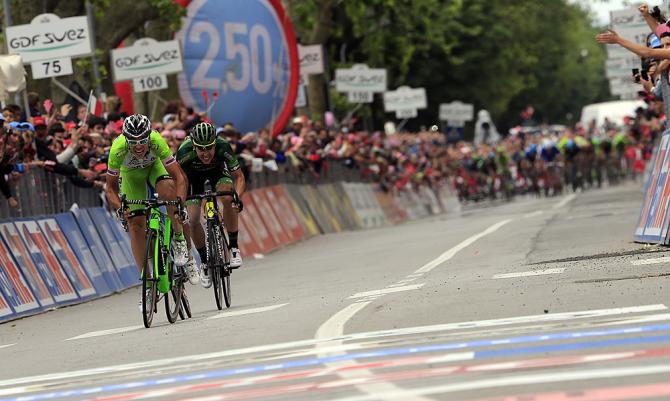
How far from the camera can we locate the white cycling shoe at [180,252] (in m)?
15.5

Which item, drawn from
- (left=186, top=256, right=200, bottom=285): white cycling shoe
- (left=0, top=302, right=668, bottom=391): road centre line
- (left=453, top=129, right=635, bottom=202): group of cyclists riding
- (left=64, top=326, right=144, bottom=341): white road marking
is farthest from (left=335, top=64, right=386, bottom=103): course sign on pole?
(left=0, top=302, right=668, bottom=391): road centre line

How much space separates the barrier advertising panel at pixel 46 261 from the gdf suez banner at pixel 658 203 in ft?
22.0

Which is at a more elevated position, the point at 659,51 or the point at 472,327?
the point at 659,51

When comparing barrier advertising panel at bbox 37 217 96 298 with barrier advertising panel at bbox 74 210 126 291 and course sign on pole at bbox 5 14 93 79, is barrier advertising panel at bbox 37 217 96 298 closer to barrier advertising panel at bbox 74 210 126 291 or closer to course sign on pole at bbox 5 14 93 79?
barrier advertising panel at bbox 74 210 126 291

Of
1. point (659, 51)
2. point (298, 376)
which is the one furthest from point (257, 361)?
point (659, 51)

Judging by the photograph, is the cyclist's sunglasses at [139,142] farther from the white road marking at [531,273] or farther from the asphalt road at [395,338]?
the white road marking at [531,273]

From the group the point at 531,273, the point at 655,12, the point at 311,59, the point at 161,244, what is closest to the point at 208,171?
the point at 161,244

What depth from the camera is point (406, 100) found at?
55.9m

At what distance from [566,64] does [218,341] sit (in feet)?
339

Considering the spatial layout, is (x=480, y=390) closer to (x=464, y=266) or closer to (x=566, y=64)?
(x=464, y=266)

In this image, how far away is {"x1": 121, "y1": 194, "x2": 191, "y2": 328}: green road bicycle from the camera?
1491 cm

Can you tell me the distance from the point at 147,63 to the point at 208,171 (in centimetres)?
1243

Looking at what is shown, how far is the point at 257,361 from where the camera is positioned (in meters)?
10.8

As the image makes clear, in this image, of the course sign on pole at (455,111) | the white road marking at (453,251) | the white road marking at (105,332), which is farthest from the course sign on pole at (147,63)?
the course sign on pole at (455,111)
